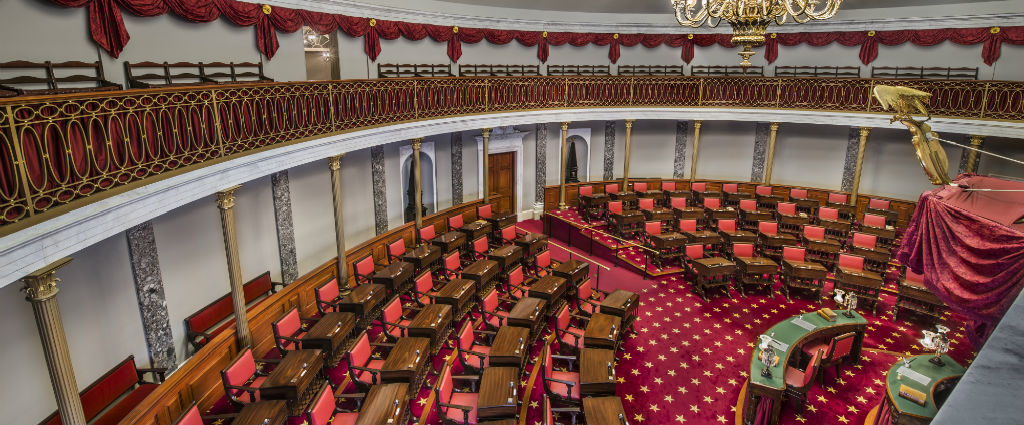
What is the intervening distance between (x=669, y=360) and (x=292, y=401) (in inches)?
251

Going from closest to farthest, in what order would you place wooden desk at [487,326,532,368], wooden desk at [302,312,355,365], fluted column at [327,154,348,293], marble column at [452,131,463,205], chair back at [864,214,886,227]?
wooden desk at [487,326,532,368] < wooden desk at [302,312,355,365] < fluted column at [327,154,348,293] < chair back at [864,214,886,227] < marble column at [452,131,463,205]

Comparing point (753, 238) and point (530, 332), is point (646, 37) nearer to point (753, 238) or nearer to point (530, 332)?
point (753, 238)

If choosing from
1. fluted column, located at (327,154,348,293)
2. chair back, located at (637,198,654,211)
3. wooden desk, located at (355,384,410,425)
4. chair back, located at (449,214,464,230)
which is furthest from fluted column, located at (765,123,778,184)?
wooden desk, located at (355,384,410,425)

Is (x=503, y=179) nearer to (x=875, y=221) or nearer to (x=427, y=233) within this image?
(x=427, y=233)

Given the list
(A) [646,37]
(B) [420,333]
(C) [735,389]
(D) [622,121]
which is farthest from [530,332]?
(A) [646,37]

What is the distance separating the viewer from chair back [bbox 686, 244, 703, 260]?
12906mm

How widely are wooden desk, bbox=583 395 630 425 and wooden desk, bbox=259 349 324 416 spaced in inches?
159

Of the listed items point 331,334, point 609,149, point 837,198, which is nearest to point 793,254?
point 837,198

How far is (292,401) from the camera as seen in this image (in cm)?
762

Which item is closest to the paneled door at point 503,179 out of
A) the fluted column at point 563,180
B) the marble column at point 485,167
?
the marble column at point 485,167

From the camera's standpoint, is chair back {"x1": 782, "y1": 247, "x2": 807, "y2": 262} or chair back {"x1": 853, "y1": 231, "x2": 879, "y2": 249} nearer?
chair back {"x1": 782, "y1": 247, "x2": 807, "y2": 262}

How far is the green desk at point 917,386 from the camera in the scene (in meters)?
6.70

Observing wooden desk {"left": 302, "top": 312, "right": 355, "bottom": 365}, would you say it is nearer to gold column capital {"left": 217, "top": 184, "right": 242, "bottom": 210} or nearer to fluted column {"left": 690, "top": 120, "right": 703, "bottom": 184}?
gold column capital {"left": 217, "top": 184, "right": 242, "bottom": 210}

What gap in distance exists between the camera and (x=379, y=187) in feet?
48.8
